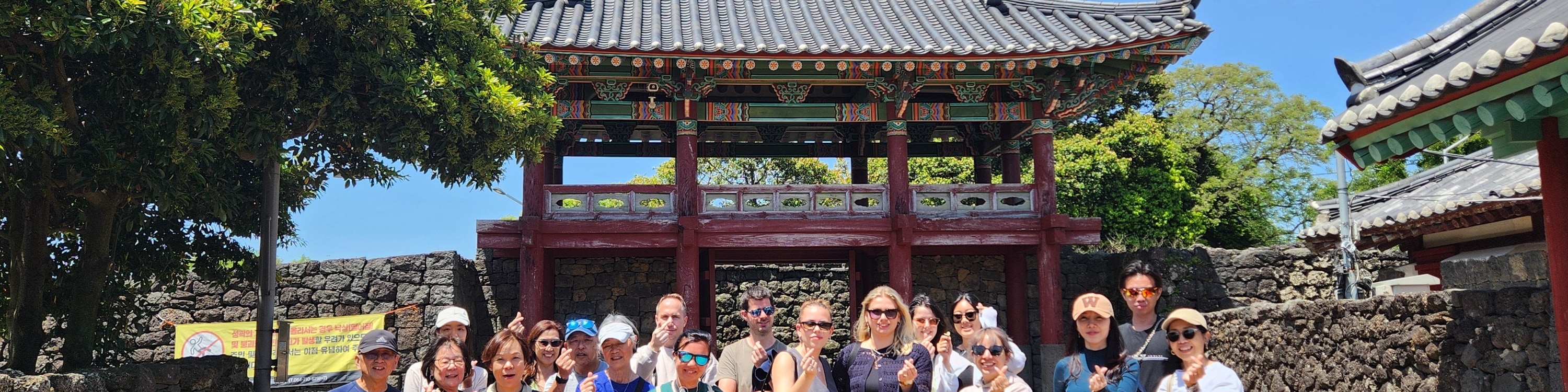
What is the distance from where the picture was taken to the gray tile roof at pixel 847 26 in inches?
470

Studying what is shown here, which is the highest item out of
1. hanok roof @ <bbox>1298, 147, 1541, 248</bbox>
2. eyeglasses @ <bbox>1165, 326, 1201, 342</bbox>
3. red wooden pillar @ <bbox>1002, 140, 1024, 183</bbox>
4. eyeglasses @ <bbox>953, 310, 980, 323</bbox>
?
red wooden pillar @ <bbox>1002, 140, 1024, 183</bbox>

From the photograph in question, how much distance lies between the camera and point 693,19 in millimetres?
13867

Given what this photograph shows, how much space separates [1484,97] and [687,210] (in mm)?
8626

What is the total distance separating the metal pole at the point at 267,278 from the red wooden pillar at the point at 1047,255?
7.89 m

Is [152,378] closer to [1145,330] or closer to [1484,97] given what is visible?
[1145,330]

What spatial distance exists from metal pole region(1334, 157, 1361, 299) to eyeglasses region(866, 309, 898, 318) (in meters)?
7.00

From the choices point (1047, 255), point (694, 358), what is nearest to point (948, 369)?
point (694, 358)

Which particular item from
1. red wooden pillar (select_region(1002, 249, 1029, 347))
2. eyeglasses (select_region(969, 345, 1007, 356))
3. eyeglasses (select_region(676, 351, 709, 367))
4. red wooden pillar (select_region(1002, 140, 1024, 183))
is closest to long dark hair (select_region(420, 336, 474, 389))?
eyeglasses (select_region(676, 351, 709, 367))

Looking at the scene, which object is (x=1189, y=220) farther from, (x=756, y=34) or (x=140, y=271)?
(x=140, y=271)

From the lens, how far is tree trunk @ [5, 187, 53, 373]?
25.8ft

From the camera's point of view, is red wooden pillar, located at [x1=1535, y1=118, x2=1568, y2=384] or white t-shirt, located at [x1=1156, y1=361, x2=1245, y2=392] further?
red wooden pillar, located at [x1=1535, y1=118, x2=1568, y2=384]

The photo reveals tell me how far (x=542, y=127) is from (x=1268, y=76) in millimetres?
24572

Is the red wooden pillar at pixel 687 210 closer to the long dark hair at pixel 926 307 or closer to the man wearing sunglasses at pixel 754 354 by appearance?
the long dark hair at pixel 926 307

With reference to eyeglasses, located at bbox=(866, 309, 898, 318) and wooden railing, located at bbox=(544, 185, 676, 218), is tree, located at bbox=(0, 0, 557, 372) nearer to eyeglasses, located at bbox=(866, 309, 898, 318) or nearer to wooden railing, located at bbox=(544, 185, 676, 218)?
wooden railing, located at bbox=(544, 185, 676, 218)
